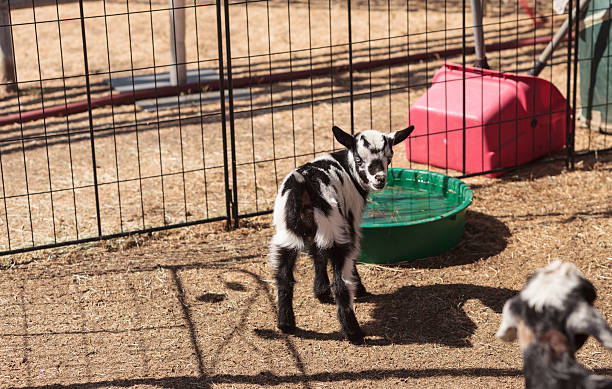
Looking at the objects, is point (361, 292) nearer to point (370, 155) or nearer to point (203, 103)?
point (370, 155)

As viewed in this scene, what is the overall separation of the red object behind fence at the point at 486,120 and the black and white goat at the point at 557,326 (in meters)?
5.09

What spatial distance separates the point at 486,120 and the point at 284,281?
349cm

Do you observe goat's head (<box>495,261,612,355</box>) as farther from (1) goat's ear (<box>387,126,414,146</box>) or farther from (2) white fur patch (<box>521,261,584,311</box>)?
(1) goat's ear (<box>387,126,414,146</box>)

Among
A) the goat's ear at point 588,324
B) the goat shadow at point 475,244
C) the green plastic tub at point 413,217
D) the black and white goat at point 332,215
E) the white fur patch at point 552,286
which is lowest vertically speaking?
the goat shadow at point 475,244

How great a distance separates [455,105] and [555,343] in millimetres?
5580

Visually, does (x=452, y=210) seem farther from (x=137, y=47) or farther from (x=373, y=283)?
(x=137, y=47)

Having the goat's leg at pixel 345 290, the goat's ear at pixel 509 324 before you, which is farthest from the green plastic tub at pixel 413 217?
the goat's ear at pixel 509 324

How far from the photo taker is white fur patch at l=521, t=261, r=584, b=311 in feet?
10.5

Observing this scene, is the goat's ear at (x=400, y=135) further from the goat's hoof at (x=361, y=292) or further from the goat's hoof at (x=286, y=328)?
the goat's hoof at (x=286, y=328)

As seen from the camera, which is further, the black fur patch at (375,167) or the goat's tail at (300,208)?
the black fur patch at (375,167)

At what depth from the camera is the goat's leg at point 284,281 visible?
5512 millimetres

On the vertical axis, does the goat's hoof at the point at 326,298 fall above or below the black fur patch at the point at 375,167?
below

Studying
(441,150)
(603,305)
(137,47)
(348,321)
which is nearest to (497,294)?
(603,305)

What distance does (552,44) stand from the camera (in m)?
9.11
